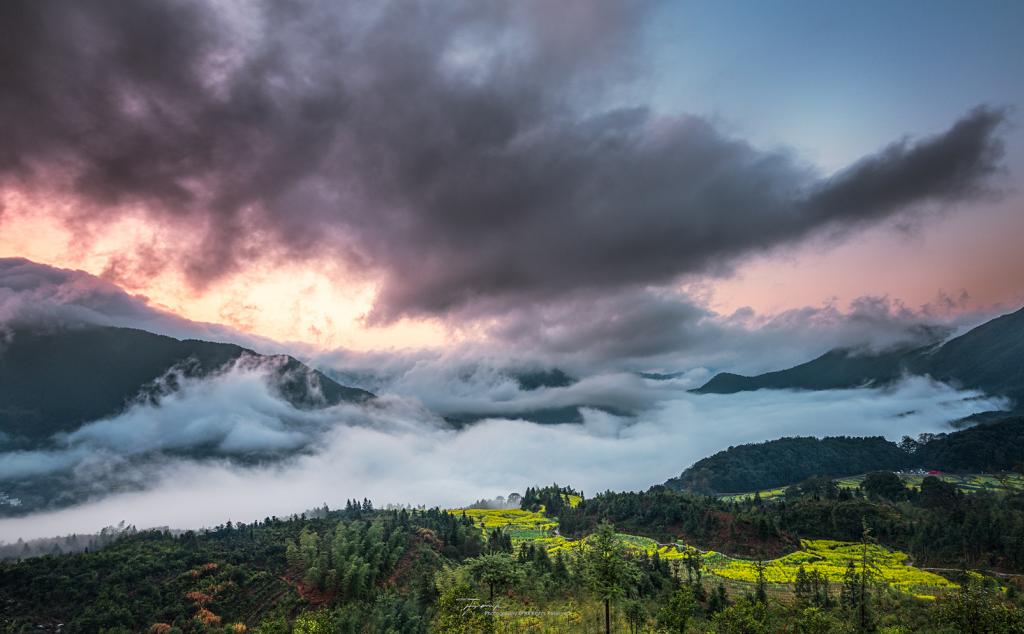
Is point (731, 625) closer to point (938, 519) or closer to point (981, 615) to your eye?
point (981, 615)

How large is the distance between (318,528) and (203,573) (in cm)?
5348

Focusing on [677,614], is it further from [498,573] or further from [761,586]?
[761,586]

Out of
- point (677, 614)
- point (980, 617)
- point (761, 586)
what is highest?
point (980, 617)

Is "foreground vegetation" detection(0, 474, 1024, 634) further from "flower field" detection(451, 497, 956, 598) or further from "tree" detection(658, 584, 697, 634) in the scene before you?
"flower field" detection(451, 497, 956, 598)

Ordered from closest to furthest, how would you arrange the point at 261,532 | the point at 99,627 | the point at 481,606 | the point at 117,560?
1. the point at 481,606
2. the point at 99,627
3. the point at 117,560
4. the point at 261,532

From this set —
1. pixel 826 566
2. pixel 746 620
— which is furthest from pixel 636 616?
pixel 826 566

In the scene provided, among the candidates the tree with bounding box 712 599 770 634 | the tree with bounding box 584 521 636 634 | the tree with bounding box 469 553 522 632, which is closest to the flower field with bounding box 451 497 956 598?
the tree with bounding box 712 599 770 634

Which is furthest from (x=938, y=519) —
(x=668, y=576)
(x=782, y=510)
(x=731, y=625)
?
(x=731, y=625)

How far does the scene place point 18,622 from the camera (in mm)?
87188

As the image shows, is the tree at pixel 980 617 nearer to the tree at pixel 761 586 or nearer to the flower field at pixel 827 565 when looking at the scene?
the tree at pixel 761 586

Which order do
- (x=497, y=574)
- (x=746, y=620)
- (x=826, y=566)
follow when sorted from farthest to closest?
(x=826, y=566) < (x=497, y=574) < (x=746, y=620)

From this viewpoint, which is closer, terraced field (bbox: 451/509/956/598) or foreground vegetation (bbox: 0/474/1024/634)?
foreground vegetation (bbox: 0/474/1024/634)

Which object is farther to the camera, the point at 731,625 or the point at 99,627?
the point at 99,627

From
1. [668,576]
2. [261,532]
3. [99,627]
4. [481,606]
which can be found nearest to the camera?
[481,606]
